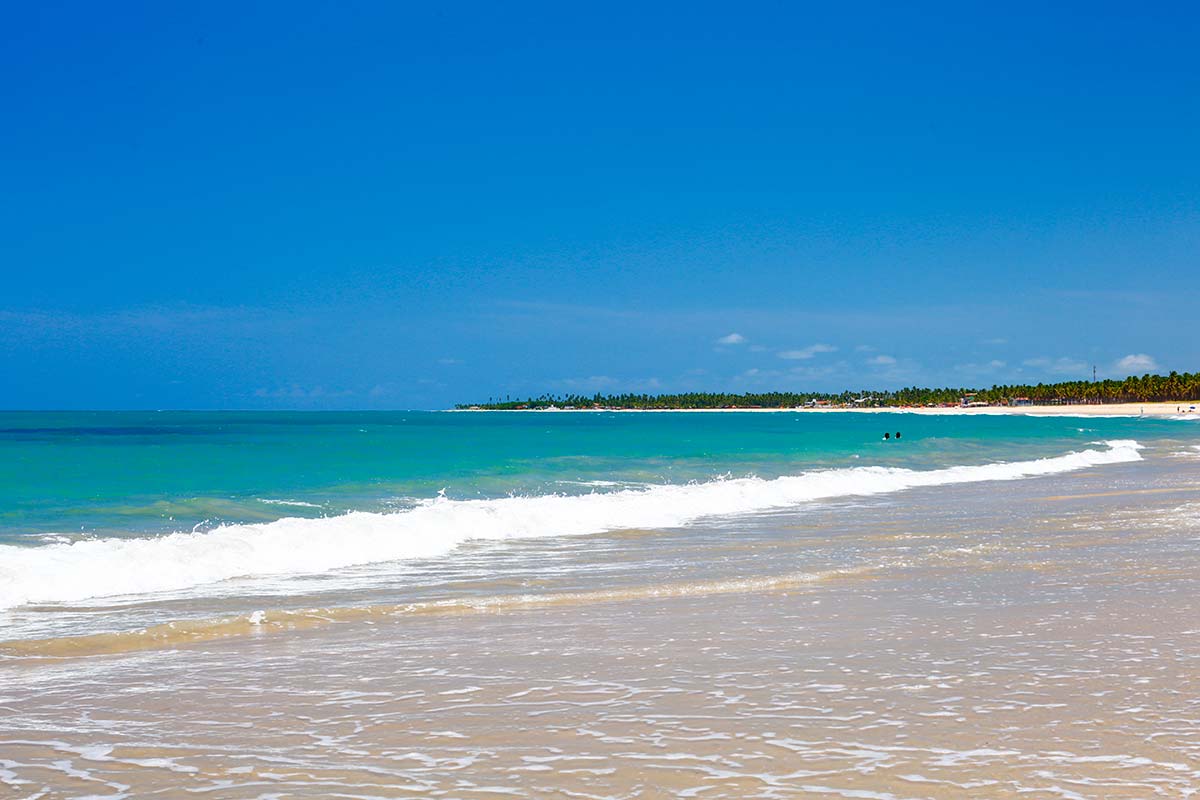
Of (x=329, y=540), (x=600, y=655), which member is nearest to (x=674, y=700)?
(x=600, y=655)

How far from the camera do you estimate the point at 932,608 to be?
10312 millimetres

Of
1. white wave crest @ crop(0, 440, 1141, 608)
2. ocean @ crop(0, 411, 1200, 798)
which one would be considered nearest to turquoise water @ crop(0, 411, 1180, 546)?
ocean @ crop(0, 411, 1200, 798)

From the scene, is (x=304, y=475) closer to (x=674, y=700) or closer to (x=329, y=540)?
(x=329, y=540)

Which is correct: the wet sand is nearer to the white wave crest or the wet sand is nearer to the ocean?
the ocean

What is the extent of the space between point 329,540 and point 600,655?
901cm

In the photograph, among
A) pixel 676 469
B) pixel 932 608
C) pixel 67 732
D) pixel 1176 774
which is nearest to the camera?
pixel 1176 774

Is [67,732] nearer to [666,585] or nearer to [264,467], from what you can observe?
[666,585]

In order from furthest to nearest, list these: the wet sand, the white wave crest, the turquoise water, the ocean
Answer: the turquoise water, the white wave crest, the ocean, the wet sand

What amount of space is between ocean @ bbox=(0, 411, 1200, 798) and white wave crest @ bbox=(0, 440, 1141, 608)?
0.23 feet

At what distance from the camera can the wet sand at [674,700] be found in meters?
5.45

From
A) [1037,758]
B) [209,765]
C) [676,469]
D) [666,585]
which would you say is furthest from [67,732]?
[676,469]

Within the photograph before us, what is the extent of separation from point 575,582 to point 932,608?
14.2 ft

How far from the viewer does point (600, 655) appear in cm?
841

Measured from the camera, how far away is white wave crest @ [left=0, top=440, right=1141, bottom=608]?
41.4 feet
